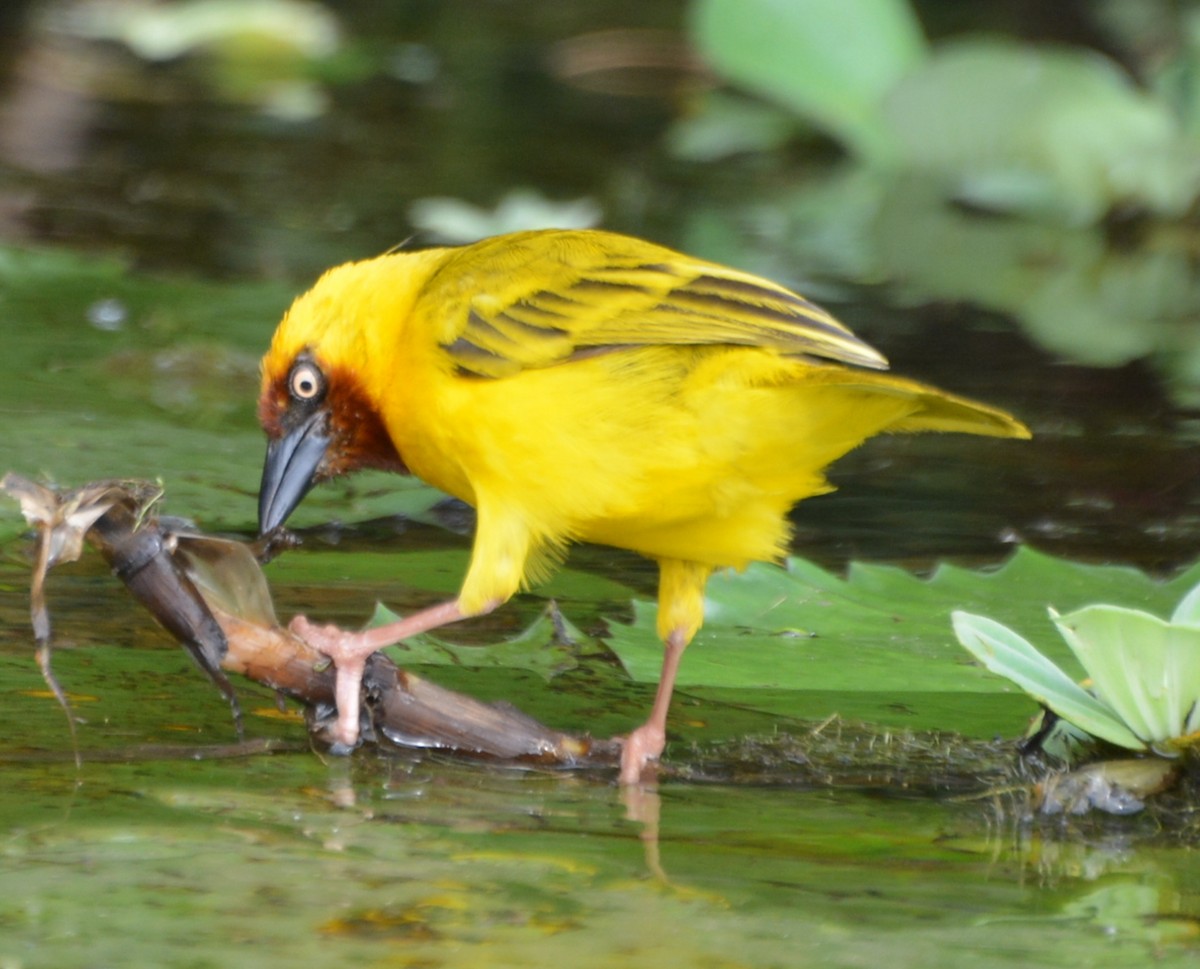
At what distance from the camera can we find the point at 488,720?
2848 millimetres

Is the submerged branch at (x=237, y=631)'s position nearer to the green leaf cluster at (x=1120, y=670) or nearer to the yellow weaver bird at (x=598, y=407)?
the yellow weaver bird at (x=598, y=407)

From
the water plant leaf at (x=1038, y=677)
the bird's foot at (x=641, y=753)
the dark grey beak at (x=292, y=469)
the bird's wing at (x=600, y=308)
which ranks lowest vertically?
the bird's foot at (x=641, y=753)

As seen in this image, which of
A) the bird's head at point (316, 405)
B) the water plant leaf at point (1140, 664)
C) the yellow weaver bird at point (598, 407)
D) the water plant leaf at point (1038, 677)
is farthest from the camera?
the bird's head at point (316, 405)

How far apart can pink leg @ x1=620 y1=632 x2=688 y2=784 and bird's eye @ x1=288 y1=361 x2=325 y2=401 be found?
0.77 m

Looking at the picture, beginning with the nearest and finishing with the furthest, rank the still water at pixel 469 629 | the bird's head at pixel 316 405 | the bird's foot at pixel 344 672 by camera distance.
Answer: the still water at pixel 469 629 → the bird's foot at pixel 344 672 → the bird's head at pixel 316 405

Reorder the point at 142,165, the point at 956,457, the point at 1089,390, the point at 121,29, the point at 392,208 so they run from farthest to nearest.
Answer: the point at 121,29 < the point at 142,165 < the point at 392,208 < the point at 1089,390 < the point at 956,457

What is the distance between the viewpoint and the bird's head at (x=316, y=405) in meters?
3.47

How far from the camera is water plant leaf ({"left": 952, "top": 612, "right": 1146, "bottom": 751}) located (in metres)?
2.50

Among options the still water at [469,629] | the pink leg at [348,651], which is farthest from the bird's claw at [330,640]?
the still water at [469,629]

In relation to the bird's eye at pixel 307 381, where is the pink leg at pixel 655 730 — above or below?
below

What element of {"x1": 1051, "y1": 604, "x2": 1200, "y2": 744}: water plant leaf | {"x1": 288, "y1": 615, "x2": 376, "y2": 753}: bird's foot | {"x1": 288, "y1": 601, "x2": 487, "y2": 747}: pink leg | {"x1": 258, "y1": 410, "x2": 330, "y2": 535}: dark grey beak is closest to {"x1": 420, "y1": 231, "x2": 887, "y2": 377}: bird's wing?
{"x1": 258, "y1": 410, "x2": 330, "y2": 535}: dark grey beak

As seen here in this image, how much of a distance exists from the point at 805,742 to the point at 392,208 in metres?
4.83

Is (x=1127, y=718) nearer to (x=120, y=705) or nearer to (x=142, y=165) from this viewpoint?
(x=120, y=705)

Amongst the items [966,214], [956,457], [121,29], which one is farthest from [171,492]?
[121,29]
